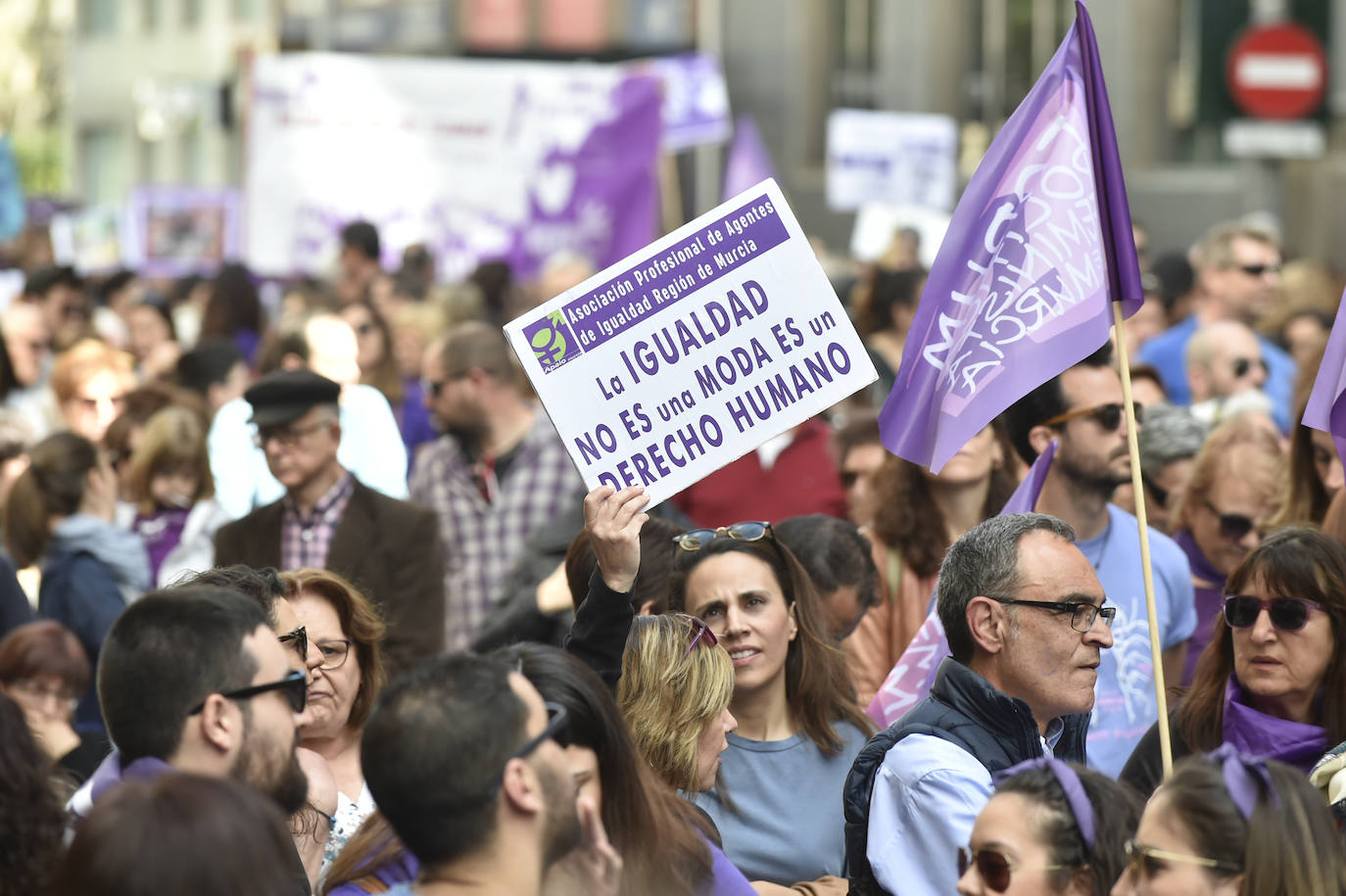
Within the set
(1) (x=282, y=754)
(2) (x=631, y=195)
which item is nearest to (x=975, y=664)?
(1) (x=282, y=754)

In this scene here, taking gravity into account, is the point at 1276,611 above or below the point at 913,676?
above

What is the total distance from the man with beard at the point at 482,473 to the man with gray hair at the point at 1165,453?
215 centimetres

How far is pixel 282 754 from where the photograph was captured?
146 inches

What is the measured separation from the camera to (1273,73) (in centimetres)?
1550

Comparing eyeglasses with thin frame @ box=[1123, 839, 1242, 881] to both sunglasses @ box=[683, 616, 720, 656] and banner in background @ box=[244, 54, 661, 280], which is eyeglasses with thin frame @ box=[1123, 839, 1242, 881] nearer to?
sunglasses @ box=[683, 616, 720, 656]

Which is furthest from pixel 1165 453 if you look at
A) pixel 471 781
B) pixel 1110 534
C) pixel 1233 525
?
pixel 471 781

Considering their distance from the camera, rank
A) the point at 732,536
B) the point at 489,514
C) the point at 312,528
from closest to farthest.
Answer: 1. the point at 732,536
2. the point at 312,528
3. the point at 489,514

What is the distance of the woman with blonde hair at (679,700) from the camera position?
14.6ft

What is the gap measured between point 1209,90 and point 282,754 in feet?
42.7

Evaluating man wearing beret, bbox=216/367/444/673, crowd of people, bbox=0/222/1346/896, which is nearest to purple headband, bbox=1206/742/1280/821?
crowd of people, bbox=0/222/1346/896

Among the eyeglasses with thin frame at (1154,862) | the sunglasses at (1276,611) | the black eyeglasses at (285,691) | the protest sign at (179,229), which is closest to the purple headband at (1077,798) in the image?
the eyeglasses with thin frame at (1154,862)

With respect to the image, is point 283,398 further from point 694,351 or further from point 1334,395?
point 1334,395

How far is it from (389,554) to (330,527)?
219 millimetres

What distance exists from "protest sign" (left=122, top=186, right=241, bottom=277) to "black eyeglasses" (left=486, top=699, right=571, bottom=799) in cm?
1418
